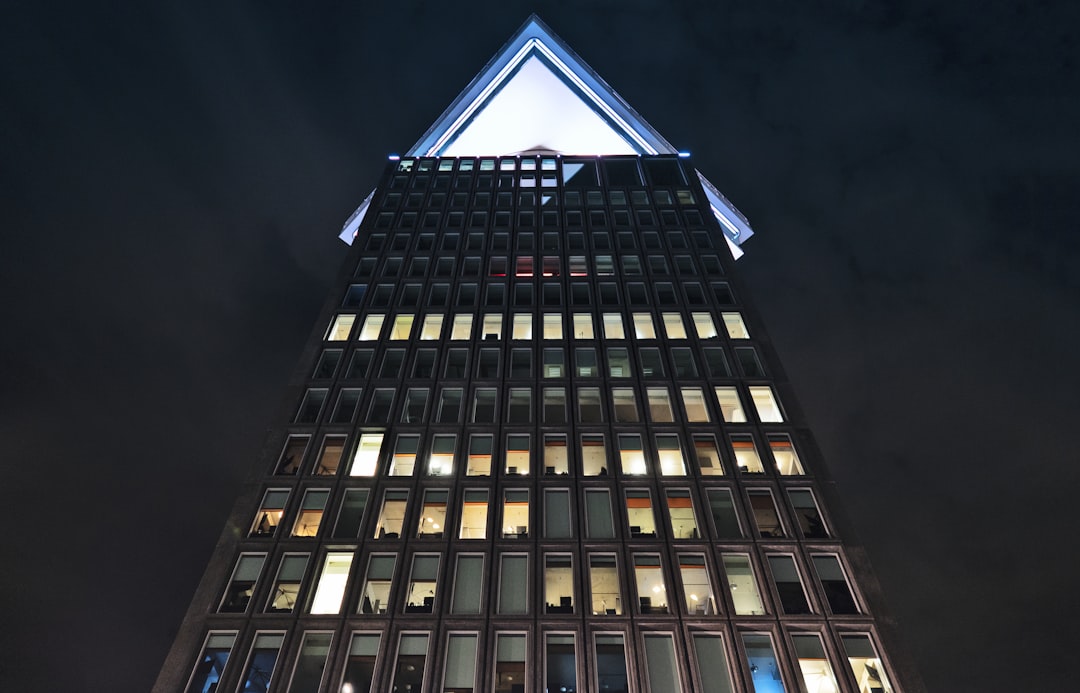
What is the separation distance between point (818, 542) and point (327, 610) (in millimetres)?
21427

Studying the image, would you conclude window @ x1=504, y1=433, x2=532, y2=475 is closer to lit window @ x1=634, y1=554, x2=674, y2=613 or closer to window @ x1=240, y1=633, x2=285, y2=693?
lit window @ x1=634, y1=554, x2=674, y2=613

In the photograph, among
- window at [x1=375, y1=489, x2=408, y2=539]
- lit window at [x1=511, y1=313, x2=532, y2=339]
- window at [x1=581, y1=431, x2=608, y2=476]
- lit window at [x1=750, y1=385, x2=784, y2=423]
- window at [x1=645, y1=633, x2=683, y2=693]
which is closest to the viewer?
window at [x1=645, y1=633, x2=683, y2=693]

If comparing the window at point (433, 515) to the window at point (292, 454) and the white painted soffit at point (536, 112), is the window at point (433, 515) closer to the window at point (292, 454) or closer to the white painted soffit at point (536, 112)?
the window at point (292, 454)

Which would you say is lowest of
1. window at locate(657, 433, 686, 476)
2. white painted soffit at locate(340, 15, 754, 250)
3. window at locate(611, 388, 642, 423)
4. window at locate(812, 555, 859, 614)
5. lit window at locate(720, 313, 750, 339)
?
window at locate(812, 555, 859, 614)

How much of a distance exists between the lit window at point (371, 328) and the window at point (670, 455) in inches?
754

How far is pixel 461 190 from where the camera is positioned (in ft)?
188

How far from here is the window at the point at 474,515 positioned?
30.2m

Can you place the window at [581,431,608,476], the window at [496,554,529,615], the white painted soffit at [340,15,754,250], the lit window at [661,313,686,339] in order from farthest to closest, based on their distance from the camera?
1. the white painted soffit at [340,15,754,250]
2. the lit window at [661,313,686,339]
3. the window at [581,431,608,476]
4. the window at [496,554,529,615]

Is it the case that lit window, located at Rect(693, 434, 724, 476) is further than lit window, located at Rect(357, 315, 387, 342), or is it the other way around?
lit window, located at Rect(357, 315, 387, 342)

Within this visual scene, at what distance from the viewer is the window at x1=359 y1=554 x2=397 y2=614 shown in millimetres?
27266

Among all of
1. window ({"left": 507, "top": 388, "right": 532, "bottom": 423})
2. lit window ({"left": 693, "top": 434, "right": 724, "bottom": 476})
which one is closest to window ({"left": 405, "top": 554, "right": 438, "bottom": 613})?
window ({"left": 507, "top": 388, "right": 532, "bottom": 423})

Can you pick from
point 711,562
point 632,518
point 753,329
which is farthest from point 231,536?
point 753,329

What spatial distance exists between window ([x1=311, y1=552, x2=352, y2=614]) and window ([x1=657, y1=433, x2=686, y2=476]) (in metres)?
15.5

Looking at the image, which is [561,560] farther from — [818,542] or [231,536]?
[231,536]
